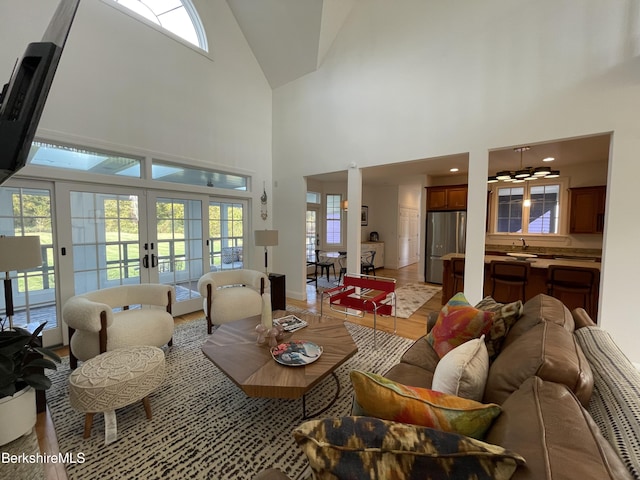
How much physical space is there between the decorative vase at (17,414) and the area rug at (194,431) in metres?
0.24

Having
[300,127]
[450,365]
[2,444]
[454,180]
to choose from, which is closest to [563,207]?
[454,180]

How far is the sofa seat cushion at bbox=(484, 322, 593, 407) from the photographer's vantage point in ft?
3.17

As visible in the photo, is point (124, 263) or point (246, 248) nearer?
point (124, 263)

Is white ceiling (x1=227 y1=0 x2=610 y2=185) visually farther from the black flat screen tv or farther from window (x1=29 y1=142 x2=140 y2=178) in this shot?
the black flat screen tv

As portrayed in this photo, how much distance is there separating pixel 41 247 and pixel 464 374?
4.15 meters

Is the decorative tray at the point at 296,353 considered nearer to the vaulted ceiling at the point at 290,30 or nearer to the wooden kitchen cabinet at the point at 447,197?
the vaulted ceiling at the point at 290,30

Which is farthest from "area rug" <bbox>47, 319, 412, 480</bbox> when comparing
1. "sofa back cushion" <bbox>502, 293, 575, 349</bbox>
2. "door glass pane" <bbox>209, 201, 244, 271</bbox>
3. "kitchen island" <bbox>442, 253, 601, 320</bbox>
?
"kitchen island" <bbox>442, 253, 601, 320</bbox>

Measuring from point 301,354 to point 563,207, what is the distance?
6395 millimetres

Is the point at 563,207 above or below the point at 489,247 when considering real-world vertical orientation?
above

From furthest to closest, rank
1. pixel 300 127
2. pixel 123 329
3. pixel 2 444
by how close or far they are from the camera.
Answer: pixel 300 127
pixel 123 329
pixel 2 444

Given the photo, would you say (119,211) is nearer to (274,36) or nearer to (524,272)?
(274,36)

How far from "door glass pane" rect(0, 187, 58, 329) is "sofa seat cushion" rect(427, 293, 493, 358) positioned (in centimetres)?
407

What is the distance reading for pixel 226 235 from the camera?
4.84 metres

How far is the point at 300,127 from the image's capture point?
4.96 m
